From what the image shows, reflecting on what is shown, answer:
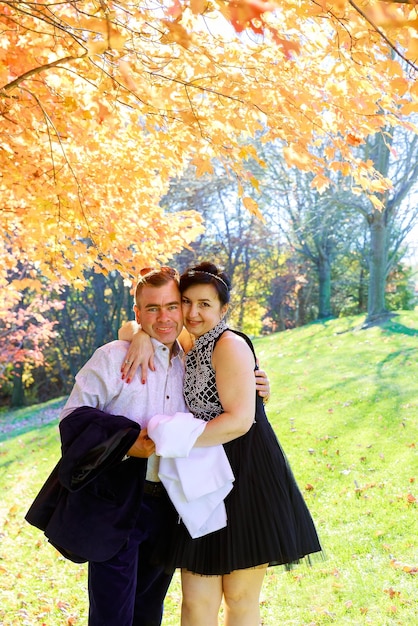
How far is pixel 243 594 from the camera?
2928 mm

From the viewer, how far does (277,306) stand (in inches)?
965

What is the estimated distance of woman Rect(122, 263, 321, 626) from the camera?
2.84m

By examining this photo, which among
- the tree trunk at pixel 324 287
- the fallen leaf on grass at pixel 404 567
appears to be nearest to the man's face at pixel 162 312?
the fallen leaf on grass at pixel 404 567

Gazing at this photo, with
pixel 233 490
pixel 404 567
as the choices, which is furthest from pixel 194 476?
pixel 404 567

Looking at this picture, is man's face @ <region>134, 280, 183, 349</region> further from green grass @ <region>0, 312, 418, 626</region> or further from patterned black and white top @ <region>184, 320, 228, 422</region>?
green grass @ <region>0, 312, 418, 626</region>

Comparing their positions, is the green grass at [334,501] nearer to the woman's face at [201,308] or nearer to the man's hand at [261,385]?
the man's hand at [261,385]

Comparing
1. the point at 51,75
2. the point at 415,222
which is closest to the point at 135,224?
the point at 51,75

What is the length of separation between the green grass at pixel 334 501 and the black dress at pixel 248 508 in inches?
18.7

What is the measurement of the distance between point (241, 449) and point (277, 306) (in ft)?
71.3

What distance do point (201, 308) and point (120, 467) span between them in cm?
88

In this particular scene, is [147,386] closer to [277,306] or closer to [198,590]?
[198,590]

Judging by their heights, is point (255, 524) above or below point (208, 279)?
below

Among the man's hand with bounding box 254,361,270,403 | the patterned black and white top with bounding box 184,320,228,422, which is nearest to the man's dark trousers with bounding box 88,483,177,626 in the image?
the patterned black and white top with bounding box 184,320,228,422

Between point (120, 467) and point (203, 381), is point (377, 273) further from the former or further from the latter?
point (120, 467)
